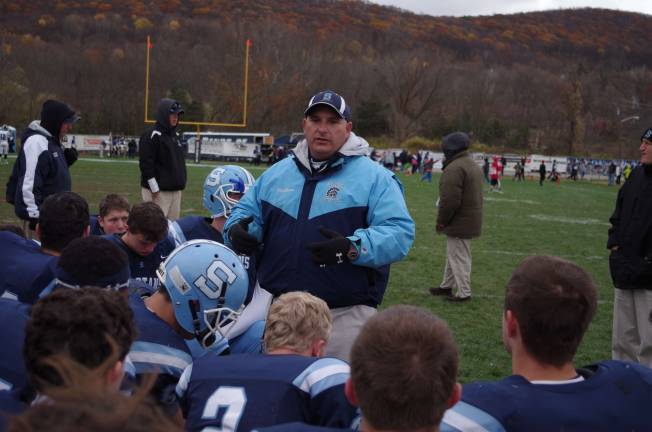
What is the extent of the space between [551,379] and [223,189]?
10.3ft

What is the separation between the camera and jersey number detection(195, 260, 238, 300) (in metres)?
2.77

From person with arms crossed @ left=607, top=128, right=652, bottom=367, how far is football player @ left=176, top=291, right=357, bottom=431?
11.3 feet

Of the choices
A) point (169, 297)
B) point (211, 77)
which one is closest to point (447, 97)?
point (211, 77)

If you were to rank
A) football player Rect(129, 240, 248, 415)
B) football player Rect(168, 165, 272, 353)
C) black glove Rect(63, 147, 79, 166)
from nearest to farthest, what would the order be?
football player Rect(129, 240, 248, 415) → football player Rect(168, 165, 272, 353) → black glove Rect(63, 147, 79, 166)

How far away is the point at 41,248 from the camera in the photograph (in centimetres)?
366

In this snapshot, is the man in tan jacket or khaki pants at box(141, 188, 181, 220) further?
khaki pants at box(141, 188, 181, 220)

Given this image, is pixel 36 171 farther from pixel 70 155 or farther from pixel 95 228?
pixel 95 228

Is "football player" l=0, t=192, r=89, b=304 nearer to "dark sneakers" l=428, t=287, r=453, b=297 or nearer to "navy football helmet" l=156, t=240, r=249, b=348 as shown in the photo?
"navy football helmet" l=156, t=240, r=249, b=348

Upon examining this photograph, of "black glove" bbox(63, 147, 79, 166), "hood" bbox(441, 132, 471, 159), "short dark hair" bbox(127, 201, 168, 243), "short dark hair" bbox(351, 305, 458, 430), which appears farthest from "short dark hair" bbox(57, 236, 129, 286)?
"hood" bbox(441, 132, 471, 159)

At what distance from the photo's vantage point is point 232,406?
7.20 ft

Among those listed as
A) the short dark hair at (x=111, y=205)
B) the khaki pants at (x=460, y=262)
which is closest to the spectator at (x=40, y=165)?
the short dark hair at (x=111, y=205)

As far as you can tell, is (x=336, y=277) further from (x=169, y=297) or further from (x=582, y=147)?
(x=582, y=147)

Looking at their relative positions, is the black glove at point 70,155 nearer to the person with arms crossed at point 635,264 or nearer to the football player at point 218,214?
the football player at point 218,214

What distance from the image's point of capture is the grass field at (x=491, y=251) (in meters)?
6.28
